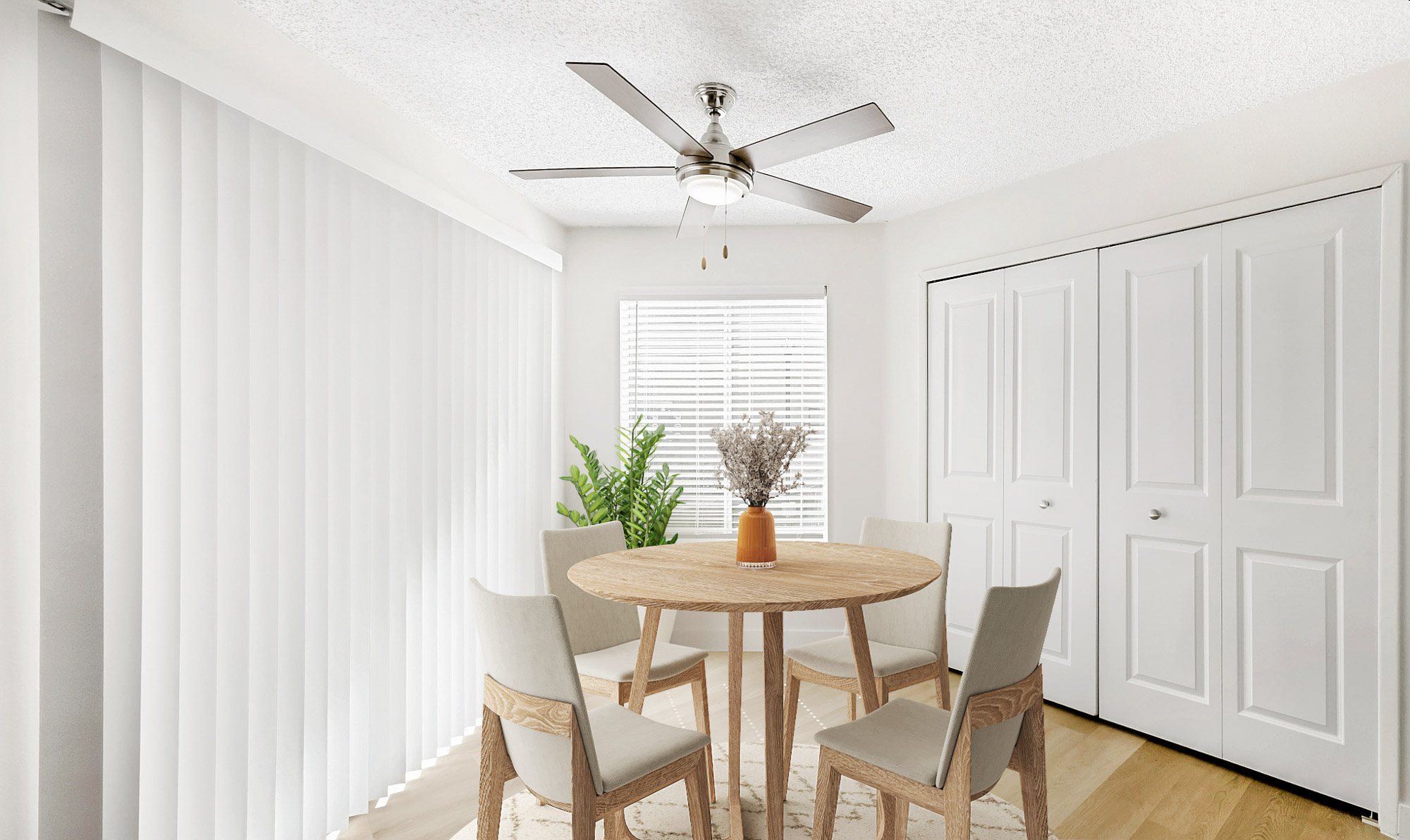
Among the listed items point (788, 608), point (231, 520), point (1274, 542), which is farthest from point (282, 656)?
point (1274, 542)

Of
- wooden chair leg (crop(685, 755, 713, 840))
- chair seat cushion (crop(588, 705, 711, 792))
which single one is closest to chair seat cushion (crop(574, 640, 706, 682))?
chair seat cushion (crop(588, 705, 711, 792))

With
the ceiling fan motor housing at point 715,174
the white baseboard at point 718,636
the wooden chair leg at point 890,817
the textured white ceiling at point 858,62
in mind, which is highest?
the textured white ceiling at point 858,62

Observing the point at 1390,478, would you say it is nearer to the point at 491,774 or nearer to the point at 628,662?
the point at 628,662

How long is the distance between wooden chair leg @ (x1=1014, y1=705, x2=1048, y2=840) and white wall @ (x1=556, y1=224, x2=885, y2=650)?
7.79 feet

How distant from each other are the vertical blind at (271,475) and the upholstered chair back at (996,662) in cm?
192

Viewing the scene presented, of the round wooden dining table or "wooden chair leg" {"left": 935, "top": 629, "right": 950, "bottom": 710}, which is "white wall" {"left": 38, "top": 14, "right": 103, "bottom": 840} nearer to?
the round wooden dining table

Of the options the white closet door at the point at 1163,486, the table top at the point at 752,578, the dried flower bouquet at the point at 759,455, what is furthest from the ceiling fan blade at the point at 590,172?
the white closet door at the point at 1163,486

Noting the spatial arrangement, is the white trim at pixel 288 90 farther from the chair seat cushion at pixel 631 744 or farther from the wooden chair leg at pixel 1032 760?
the wooden chair leg at pixel 1032 760

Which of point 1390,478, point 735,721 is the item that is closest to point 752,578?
point 735,721

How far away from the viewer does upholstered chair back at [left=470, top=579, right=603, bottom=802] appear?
145cm

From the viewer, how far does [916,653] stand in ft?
8.29

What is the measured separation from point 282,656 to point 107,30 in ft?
5.61

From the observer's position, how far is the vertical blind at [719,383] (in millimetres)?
4188

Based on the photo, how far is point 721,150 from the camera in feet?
6.67
